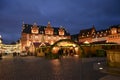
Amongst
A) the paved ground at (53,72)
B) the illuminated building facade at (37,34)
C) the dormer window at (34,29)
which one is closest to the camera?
the paved ground at (53,72)

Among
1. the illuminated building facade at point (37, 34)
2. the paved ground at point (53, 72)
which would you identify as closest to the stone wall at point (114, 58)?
the paved ground at point (53, 72)

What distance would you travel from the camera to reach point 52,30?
5089 inches

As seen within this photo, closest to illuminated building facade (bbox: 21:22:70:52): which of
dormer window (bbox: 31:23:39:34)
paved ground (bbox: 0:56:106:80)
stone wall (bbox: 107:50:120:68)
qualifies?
dormer window (bbox: 31:23:39:34)

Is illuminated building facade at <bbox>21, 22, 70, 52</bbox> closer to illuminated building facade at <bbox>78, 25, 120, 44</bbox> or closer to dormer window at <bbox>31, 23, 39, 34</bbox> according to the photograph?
dormer window at <bbox>31, 23, 39, 34</bbox>

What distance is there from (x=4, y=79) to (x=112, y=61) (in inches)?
438

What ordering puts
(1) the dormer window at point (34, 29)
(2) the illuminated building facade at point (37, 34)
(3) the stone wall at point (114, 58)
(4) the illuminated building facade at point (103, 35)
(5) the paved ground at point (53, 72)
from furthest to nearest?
(1) the dormer window at point (34, 29) → (2) the illuminated building facade at point (37, 34) → (4) the illuminated building facade at point (103, 35) → (3) the stone wall at point (114, 58) → (5) the paved ground at point (53, 72)

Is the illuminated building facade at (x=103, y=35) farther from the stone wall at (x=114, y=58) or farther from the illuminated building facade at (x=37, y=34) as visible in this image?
the stone wall at (x=114, y=58)

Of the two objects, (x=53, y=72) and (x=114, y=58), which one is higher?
(x=114, y=58)

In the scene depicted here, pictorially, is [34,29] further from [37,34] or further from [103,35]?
[103,35]

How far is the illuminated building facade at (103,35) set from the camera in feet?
337

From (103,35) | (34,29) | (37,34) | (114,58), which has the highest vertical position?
(34,29)

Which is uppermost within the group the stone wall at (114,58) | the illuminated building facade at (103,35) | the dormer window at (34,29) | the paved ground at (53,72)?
the dormer window at (34,29)

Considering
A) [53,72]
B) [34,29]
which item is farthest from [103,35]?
[53,72]

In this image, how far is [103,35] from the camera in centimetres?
11250
